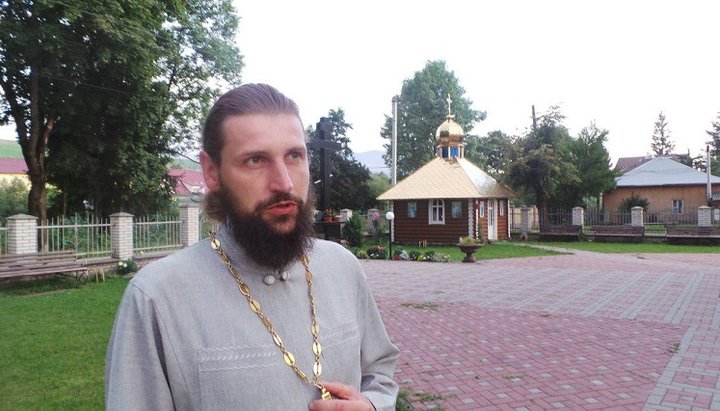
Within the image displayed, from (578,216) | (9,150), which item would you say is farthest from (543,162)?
(9,150)

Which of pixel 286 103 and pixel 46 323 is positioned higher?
pixel 286 103

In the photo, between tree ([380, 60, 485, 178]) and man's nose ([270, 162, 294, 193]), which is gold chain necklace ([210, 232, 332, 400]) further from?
tree ([380, 60, 485, 178])

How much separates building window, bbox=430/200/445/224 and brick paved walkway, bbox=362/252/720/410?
1148 cm

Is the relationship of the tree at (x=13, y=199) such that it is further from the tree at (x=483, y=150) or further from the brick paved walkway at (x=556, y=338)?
the tree at (x=483, y=150)

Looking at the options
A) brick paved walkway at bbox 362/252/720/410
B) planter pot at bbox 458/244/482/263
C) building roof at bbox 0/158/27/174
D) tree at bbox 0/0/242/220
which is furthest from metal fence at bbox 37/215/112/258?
building roof at bbox 0/158/27/174

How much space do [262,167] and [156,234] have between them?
15571 millimetres

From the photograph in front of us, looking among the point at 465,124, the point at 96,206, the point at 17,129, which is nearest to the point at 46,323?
the point at 17,129

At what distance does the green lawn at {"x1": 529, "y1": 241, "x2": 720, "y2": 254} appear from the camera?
23.0 metres

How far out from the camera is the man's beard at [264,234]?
1.48 metres

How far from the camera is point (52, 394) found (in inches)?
199

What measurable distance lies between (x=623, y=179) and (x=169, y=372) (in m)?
52.6

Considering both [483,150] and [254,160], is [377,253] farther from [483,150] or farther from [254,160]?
[483,150]

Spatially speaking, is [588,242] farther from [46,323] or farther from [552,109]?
[46,323]

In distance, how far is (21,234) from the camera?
40.6 ft
